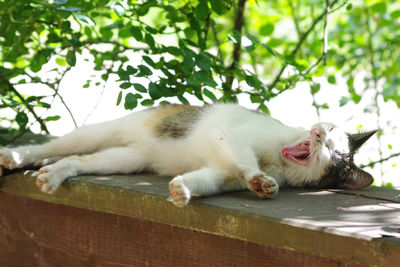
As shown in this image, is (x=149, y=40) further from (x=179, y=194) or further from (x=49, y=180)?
(x=179, y=194)

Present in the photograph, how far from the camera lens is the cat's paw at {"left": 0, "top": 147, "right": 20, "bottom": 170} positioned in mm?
2824

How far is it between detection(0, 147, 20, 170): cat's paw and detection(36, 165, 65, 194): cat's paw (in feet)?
1.17

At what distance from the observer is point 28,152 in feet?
9.74

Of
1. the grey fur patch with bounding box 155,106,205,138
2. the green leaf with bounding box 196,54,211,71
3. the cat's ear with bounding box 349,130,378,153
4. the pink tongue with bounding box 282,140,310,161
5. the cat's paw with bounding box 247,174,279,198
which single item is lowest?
the cat's paw with bounding box 247,174,279,198

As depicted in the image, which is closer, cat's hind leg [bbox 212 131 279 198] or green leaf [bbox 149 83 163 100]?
cat's hind leg [bbox 212 131 279 198]

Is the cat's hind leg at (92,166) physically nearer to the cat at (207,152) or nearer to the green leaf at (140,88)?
the cat at (207,152)

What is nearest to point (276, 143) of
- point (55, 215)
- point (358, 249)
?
point (358, 249)

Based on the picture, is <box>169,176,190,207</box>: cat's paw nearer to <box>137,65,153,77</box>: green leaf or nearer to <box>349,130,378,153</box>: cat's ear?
<box>137,65,153,77</box>: green leaf

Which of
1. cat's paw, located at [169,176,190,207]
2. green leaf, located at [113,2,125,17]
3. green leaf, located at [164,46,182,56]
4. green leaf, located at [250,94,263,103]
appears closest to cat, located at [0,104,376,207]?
cat's paw, located at [169,176,190,207]

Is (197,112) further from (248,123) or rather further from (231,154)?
(231,154)

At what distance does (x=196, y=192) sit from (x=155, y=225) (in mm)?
323

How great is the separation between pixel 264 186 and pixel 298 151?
0.53 meters

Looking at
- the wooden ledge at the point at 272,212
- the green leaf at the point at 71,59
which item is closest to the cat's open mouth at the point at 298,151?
the wooden ledge at the point at 272,212

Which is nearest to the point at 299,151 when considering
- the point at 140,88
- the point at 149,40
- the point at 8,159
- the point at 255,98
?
the point at 255,98
